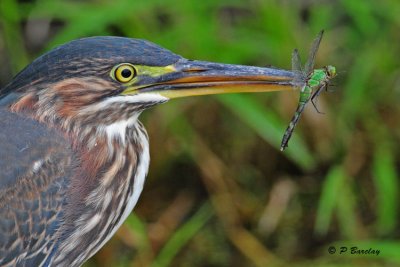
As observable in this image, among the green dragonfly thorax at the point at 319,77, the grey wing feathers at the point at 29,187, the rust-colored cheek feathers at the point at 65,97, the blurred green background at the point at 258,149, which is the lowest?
the grey wing feathers at the point at 29,187

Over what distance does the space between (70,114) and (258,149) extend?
1.81 metres

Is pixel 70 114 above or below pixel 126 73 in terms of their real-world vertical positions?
below

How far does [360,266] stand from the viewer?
4379 millimetres

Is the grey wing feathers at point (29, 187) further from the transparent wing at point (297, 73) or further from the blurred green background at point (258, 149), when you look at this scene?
the blurred green background at point (258, 149)

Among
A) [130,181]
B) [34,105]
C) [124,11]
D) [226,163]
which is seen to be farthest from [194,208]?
[34,105]

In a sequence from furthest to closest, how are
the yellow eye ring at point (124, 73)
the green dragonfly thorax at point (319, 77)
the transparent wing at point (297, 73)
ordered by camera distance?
1. the green dragonfly thorax at point (319, 77)
2. the transparent wing at point (297, 73)
3. the yellow eye ring at point (124, 73)

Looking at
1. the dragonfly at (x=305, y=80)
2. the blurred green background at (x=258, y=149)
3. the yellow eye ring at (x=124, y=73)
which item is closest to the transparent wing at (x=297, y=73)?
the dragonfly at (x=305, y=80)

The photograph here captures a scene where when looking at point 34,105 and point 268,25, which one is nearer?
point 34,105

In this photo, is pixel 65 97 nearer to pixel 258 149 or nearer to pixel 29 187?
pixel 29 187

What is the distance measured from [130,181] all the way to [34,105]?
17.0 inches

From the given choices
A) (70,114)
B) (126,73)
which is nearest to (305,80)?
(126,73)

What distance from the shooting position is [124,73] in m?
2.99

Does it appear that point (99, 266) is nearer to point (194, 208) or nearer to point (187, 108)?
point (194, 208)

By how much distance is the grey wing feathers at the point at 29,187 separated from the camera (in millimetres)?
3021
